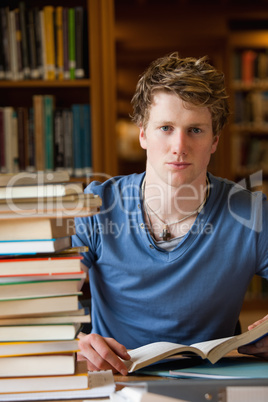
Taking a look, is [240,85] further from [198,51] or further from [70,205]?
[70,205]

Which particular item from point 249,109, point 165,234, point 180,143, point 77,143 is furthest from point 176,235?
point 249,109

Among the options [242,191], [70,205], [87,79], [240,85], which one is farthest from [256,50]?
[70,205]

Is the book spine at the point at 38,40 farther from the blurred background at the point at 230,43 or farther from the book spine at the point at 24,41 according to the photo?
the blurred background at the point at 230,43

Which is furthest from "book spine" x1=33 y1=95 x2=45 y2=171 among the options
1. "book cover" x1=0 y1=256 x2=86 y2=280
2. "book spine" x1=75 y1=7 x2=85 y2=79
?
"book cover" x1=0 y1=256 x2=86 y2=280

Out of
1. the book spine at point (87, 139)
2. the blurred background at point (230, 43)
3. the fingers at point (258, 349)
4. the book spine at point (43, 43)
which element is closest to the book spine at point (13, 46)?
the book spine at point (43, 43)

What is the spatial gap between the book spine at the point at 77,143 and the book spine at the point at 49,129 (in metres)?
0.10

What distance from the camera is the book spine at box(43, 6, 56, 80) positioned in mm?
2213

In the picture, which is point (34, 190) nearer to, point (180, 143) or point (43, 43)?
point (180, 143)

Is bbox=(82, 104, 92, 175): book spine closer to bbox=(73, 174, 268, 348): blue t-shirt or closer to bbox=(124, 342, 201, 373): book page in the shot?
bbox=(73, 174, 268, 348): blue t-shirt

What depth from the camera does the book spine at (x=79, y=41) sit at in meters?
2.24

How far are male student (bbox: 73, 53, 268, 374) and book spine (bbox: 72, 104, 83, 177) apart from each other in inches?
39.6

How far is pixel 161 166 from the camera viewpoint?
119 cm

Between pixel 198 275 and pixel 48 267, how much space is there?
54cm

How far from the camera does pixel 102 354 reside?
0.90 meters
